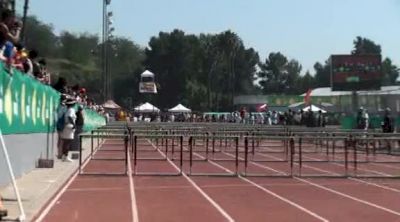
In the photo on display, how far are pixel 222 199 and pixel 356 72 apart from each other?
4842 cm

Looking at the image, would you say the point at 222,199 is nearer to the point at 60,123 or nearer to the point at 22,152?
the point at 22,152

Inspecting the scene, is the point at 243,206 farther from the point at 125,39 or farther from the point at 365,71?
the point at 125,39

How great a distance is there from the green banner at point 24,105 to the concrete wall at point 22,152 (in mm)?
161

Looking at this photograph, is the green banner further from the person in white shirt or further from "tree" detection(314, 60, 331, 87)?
"tree" detection(314, 60, 331, 87)

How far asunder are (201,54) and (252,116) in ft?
238

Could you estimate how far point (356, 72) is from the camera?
59656 millimetres

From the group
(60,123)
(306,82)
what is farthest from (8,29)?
(306,82)

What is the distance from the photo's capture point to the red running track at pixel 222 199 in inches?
432

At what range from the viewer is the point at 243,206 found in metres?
12.1

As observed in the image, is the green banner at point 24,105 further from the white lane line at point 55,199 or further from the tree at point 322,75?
the tree at point 322,75

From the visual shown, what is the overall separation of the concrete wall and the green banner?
161 millimetres

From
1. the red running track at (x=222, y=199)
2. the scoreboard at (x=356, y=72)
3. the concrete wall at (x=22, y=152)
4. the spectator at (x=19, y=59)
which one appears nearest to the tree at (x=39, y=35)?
the scoreboard at (x=356, y=72)

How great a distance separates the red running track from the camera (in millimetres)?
10977

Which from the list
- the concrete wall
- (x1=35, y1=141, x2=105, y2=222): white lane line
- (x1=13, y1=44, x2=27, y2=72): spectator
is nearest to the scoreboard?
the concrete wall
